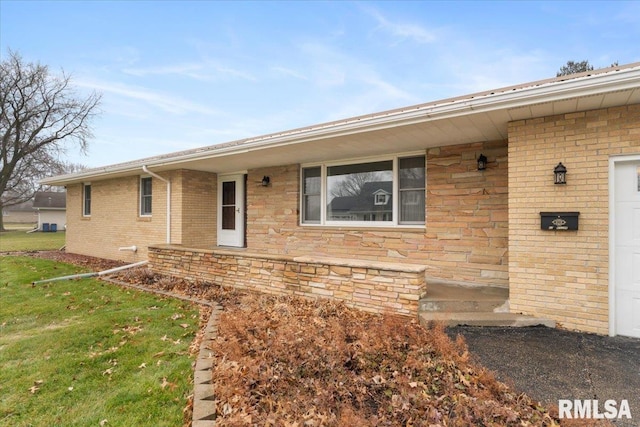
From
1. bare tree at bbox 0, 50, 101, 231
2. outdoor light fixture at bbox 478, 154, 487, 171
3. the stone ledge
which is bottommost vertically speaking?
the stone ledge

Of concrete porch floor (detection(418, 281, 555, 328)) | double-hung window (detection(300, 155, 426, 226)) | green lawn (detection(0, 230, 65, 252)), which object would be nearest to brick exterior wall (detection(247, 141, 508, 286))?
double-hung window (detection(300, 155, 426, 226))

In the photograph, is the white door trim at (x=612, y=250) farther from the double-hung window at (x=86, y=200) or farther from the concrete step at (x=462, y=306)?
the double-hung window at (x=86, y=200)

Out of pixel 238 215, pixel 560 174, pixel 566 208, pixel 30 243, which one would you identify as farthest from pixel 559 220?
pixel 30 243

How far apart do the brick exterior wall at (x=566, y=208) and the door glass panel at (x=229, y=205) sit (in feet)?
23.6

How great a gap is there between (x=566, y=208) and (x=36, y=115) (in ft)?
107

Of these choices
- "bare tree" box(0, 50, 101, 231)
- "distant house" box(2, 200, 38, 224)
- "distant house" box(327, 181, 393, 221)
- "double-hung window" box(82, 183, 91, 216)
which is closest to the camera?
"distant house" box(327, 181, 393, 221)

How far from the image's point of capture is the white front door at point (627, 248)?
3814 millimetres

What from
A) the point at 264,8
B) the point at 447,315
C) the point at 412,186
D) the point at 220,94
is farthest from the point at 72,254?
the point at 447,315

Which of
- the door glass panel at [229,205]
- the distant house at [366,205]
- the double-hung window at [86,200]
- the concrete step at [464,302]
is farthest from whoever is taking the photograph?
the double-hung window at [86,200]

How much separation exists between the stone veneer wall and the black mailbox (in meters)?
1.64

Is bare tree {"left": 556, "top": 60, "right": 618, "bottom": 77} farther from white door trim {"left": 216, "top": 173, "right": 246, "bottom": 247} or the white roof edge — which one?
white door trim {"left": 216, "top": 173, "right": 246, "bottom": 247}

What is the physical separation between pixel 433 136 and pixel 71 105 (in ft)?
98.4

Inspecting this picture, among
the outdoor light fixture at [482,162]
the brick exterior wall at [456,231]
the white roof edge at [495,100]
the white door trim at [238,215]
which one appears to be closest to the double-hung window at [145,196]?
the white door trim at [238,215]

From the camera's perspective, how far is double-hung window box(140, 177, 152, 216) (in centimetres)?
998
